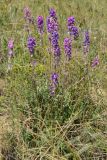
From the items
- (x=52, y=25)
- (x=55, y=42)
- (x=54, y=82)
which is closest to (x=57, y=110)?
(x=54, y=82)

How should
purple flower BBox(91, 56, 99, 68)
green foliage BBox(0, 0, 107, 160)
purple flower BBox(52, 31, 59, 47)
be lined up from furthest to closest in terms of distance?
purple flower BBox(91, 56, 99, 68), purple flower BBox(52, 31, 59, 47), green foliage BBox(0, 0, 107, 160)

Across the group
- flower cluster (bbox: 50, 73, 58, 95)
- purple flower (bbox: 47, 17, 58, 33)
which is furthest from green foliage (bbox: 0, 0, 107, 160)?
purple flower (bbox: 47, 17, 58, 33)

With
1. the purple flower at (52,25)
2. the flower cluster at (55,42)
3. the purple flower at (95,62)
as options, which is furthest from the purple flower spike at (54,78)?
the purple flower at (95,62)

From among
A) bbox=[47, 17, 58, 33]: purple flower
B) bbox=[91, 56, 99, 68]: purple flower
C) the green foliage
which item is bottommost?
the green foliage

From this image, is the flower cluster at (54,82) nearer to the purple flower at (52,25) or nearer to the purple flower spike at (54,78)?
the purple flower spike at (54,78)

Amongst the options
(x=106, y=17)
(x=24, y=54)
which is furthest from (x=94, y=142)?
(x=106, y=17)

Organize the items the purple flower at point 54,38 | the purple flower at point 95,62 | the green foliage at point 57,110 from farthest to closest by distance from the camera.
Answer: the purple flower at point 95,62, the purple flower at point 54,38, the green foliage at point 57,110

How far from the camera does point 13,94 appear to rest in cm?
320

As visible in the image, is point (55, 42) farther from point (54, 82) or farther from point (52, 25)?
point (54, 82)

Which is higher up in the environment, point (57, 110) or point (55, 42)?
point (55, 42)

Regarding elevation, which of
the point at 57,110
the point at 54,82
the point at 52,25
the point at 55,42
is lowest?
the point at 57,110

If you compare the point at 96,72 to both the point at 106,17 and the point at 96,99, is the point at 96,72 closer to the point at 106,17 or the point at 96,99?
the point at 96,99

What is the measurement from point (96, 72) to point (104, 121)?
0.43 m

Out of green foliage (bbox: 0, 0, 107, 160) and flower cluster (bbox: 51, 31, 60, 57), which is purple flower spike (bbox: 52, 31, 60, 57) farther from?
green foliage (bbox: 0, 0, 107, 160)
